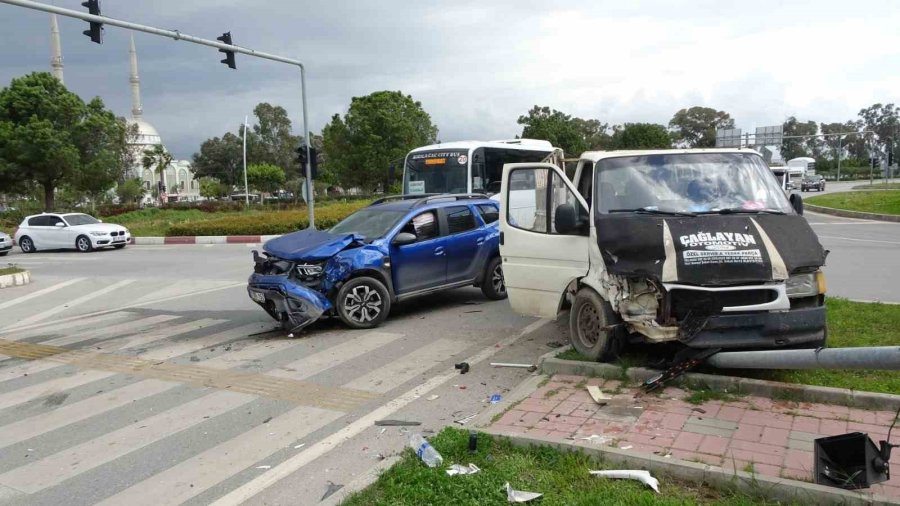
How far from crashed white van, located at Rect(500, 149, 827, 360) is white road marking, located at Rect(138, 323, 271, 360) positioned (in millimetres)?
3924

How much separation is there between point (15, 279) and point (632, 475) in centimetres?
1619

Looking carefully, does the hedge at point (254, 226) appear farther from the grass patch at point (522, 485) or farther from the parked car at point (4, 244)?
the grass patch at point (522, 485)

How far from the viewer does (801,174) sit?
6706cm

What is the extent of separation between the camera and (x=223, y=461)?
4.66m

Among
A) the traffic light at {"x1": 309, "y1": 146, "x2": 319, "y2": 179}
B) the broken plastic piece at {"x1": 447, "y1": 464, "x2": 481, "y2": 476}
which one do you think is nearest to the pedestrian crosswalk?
the broken plastic piece at {"x1": 447, "y1": 464, "x2": 481, "y2": 476}

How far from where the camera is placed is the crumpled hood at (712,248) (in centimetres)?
504

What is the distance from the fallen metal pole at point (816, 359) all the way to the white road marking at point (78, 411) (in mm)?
5199

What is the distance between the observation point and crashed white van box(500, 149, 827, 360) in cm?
508

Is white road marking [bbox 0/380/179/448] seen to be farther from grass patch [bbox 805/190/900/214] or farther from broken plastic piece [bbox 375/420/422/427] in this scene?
grass patch [bbox 805/190/900/214]

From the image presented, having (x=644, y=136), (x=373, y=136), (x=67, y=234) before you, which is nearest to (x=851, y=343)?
(x=67, y=234)

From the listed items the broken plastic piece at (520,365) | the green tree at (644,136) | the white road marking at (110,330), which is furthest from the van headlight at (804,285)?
the green tree at (644,136)

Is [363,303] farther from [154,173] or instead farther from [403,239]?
[154,173]

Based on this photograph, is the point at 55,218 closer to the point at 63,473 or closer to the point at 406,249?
the point at 406,249

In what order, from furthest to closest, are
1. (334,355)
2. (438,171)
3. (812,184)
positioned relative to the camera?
(812,184)
(438,171)
(334,355)
